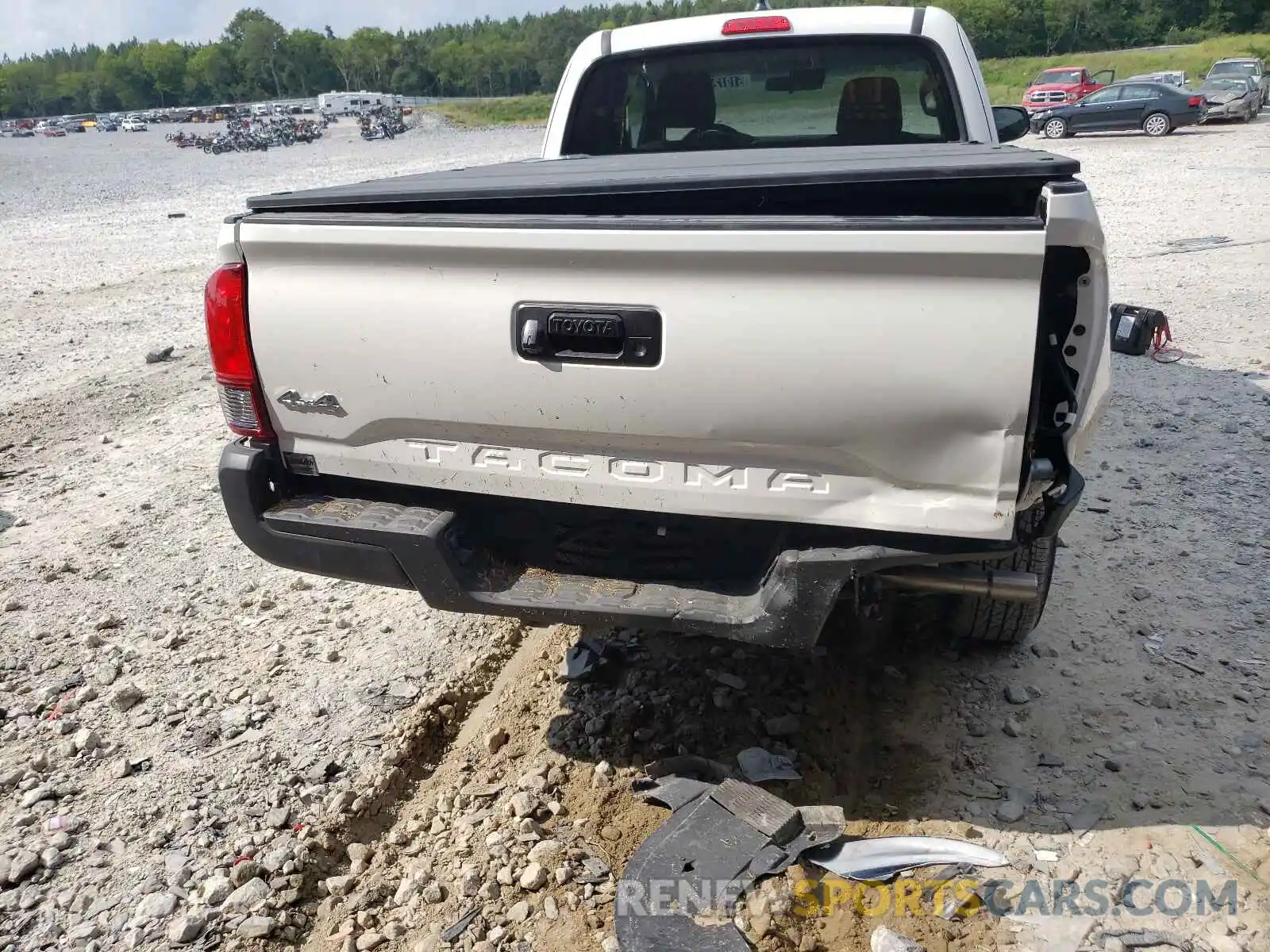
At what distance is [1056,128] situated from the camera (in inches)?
1027

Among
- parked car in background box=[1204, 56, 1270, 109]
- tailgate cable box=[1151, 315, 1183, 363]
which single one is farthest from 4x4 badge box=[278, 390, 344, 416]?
parked car in background box=[1204, 56, 1270, 109]

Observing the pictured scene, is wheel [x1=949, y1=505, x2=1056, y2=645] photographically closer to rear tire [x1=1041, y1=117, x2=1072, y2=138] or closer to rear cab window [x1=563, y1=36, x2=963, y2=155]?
rear cab window [x1=563, y1=36, x2=963, y2=155]

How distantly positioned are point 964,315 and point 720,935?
1.62 meters

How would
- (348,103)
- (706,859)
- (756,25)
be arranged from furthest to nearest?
(348,103) → (756,25) → (706,859)

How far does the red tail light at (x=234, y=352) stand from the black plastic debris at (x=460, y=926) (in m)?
1.48

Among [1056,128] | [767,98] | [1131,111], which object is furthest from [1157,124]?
[767,98]

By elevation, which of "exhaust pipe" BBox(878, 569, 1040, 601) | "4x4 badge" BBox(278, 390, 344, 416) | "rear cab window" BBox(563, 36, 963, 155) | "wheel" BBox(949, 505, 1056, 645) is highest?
"rear cab window" BBox(563, 36, 963, 155)

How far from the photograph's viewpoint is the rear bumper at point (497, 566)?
2.31 metres

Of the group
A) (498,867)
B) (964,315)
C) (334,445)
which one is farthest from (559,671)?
(964,315)

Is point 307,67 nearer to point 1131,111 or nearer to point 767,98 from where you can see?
point 1131,111

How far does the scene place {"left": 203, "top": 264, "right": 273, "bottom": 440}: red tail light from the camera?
103 inches

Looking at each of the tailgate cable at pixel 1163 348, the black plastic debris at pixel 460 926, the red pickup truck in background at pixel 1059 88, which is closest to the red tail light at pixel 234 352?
the black plastic debris at pixel 460 926

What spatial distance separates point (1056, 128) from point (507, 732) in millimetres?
28132

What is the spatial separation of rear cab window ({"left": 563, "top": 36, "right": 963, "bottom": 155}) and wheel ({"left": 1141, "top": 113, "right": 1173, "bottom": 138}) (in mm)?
25142
